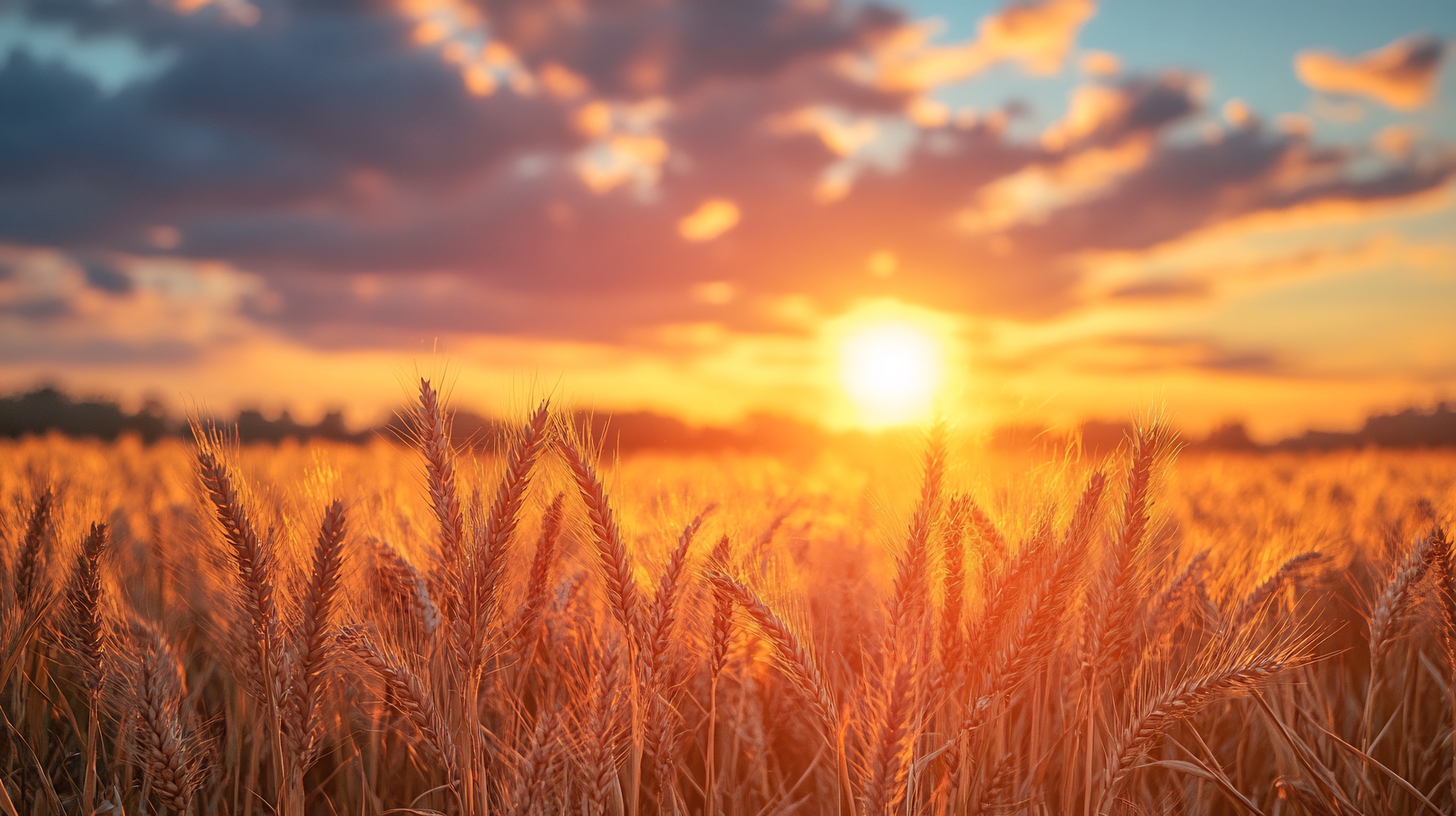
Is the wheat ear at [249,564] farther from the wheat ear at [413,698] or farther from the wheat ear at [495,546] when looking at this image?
the wheat ear at [495,546]

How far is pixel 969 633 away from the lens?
2193 mm

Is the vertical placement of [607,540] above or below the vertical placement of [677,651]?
above

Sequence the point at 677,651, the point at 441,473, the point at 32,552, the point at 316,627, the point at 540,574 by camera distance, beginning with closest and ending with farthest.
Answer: the point at 316,627
the point at 441,473
the point at 540,574
the point at 677,651
the point at 32,552

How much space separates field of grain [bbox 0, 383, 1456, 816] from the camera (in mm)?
2184

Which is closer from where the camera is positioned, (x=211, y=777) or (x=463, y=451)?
(x=463, y=451)

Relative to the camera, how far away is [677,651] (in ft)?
9.05

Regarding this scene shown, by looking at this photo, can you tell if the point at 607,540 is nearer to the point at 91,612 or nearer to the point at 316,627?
the point at 316,627

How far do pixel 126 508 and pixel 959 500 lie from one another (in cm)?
638

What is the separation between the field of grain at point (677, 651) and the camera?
2184mm

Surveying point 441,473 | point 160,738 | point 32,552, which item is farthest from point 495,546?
point 32,552

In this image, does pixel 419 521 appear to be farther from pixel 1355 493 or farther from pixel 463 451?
pixel 1355 493

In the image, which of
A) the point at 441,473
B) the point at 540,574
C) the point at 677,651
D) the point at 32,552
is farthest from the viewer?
the point at 32,552

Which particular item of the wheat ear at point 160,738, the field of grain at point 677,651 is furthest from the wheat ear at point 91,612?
the wheat ear at point 160,738

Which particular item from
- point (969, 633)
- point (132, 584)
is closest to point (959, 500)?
point (969, 633)
